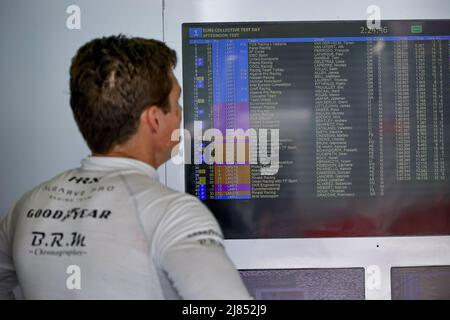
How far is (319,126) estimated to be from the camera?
1.83m

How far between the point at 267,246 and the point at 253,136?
1.31 ft

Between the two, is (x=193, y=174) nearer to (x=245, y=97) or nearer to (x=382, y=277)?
(x=245, y=97)

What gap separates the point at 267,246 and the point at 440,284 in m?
0.65

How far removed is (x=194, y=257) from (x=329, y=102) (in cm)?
119

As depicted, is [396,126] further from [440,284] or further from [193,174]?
[193,174]

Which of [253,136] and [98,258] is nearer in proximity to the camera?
[98,258]

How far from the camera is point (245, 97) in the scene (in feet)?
5.99

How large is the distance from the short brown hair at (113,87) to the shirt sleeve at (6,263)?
0.24m

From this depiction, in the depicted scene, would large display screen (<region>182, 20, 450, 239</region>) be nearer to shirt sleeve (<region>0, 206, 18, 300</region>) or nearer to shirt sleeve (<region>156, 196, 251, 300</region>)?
shirt sleeve (<region>0, 206, 18, 300</region>)

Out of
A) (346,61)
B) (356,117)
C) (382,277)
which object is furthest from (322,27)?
(382,277)

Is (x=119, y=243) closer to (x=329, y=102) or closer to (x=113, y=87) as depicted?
(x=113, y=87)

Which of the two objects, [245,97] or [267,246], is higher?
[245,97]

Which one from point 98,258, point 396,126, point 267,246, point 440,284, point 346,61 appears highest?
point 346,61

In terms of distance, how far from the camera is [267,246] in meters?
1.82
